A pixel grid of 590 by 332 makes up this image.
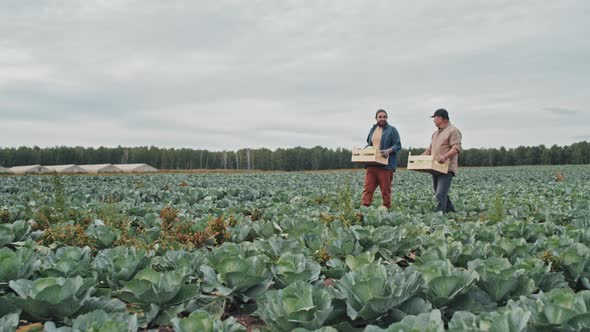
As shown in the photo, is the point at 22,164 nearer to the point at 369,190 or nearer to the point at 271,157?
the point at 271,157

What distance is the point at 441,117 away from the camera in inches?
313

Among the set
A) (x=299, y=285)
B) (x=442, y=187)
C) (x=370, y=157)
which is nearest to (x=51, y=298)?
(x=299, y=285)

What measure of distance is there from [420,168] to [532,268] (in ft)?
14.3

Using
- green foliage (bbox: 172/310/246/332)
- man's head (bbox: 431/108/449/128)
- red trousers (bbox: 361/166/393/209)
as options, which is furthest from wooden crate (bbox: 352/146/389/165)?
green foliage (bbox: 172/310/246/332)

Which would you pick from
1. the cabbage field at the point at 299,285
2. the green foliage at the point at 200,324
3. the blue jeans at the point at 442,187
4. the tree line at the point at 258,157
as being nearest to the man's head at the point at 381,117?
the blue jeans at the point at 442,187

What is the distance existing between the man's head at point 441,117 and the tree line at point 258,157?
2615 inches

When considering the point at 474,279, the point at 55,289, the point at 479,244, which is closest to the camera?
the point at 55,289

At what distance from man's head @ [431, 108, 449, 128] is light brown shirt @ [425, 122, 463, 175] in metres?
0.08

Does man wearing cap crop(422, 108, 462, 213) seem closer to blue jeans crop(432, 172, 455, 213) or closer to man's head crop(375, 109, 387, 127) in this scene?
blue jeans crop(432, 172, 455, 213)

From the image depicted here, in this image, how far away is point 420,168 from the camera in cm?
763

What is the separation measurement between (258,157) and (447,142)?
83.5m

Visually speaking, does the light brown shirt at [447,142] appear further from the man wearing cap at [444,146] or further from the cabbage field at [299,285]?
the cabbage field at [299,285]

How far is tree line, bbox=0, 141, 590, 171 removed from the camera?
248 ft

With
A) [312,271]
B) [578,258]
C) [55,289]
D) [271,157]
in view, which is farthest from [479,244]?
[271,157]
